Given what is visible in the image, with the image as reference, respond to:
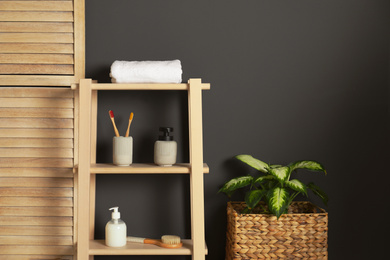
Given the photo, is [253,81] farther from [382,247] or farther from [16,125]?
[16,125]

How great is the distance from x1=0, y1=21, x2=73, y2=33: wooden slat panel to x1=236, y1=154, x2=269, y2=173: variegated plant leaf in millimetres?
963

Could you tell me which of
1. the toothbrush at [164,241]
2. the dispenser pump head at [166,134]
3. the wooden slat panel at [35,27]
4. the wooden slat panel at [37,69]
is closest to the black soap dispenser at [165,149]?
the dispenser pump head at [166,134]

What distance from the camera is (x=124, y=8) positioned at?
6.72ft

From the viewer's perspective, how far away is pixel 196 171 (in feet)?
5.87

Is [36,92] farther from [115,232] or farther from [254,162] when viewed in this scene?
[254,162]

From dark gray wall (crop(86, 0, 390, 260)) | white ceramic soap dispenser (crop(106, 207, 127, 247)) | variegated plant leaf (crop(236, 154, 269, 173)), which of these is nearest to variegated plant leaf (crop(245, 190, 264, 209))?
variegated plant leaf (crop(236, 154, 269, 173))

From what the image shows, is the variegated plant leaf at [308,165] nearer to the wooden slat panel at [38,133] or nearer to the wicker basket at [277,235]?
the wicker basket at [277,235]

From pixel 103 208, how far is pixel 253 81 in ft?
2.99

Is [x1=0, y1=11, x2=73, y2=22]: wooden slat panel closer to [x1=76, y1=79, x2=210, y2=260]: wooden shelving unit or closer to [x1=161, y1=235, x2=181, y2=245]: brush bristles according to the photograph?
[x1=76, y1=79, x2=210, y2=260]: wooden shelving unit

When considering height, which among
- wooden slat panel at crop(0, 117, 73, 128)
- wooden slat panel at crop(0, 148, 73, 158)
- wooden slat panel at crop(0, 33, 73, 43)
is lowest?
wooden slat panel at crop(0, 148, 73, 158)

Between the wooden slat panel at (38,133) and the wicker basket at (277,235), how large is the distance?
85 centimetres

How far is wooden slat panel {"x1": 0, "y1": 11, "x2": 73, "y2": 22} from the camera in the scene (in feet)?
6.59

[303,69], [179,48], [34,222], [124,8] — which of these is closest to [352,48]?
[303,69]

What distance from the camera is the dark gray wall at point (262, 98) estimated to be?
204 cm
